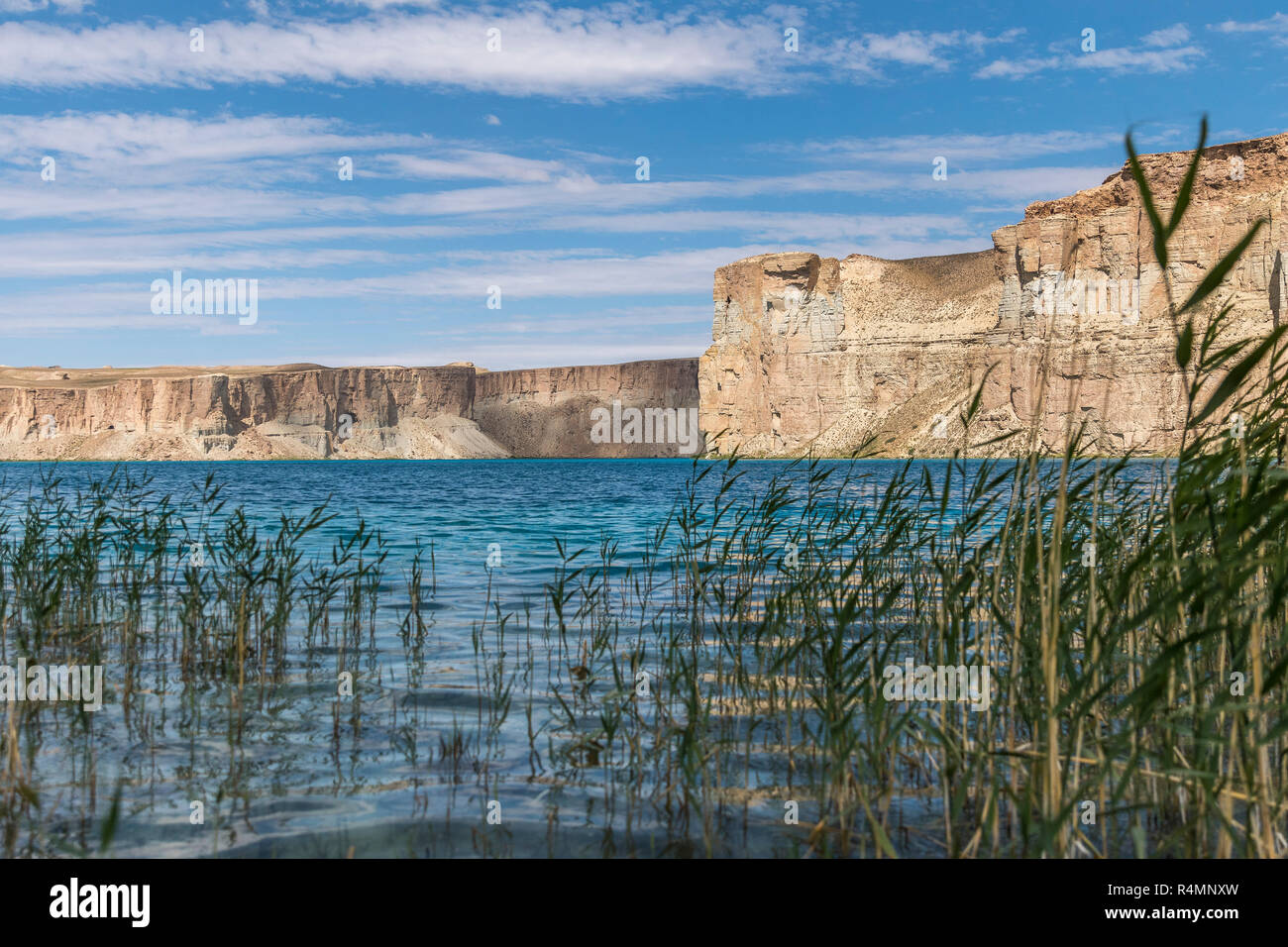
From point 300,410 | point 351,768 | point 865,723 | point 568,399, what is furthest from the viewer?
point 568,399

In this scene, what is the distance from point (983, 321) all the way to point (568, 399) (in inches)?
3364

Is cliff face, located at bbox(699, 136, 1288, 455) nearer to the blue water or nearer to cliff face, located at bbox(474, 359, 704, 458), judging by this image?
the blue water

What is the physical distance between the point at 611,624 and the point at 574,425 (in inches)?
5858


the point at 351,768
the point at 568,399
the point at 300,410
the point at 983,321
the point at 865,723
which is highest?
the point at 983,321

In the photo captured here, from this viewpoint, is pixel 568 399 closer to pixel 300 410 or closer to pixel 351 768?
pixel 300 410

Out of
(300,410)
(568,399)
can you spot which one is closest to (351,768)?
(300,410)

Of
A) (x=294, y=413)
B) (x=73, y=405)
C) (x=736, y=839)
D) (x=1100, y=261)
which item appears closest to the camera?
(x=736, y=839)

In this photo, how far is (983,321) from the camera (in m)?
84.8
